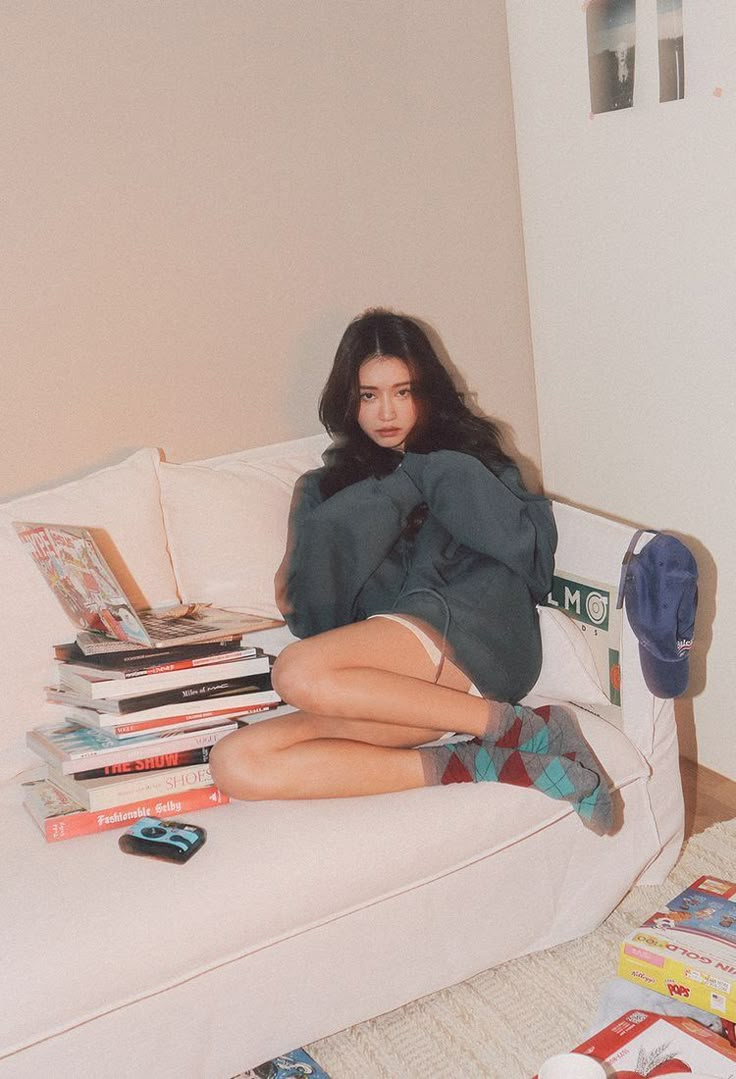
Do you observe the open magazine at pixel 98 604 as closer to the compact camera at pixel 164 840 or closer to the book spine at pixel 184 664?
the book spine at pixel 184 664

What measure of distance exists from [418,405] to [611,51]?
0.93 metres

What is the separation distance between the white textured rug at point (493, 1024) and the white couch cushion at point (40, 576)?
0.81 metres

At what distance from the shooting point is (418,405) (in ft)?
7.66

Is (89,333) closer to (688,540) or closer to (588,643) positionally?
(588,643)

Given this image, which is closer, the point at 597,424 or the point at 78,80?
the point at 78,80

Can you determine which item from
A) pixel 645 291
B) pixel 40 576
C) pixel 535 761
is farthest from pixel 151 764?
pixel 645 291

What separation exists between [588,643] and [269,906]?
860 mm

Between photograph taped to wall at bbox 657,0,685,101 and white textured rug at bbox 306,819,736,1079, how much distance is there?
1.73 metres

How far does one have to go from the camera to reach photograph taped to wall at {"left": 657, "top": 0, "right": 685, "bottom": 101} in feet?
7.18

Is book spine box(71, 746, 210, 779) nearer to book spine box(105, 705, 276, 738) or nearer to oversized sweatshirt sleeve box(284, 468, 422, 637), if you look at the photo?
book spine box(105, 705, 276, 738)

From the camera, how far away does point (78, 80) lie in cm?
218

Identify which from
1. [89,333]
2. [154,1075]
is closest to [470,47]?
[89,333]

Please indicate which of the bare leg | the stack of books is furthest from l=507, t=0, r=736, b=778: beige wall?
the stack of books

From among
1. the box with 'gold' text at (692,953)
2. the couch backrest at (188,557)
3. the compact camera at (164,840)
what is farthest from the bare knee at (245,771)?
the box with 'gold' text at (692,953)
